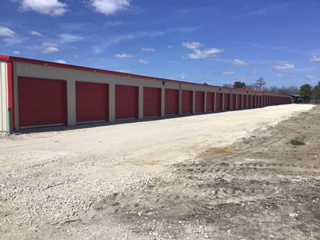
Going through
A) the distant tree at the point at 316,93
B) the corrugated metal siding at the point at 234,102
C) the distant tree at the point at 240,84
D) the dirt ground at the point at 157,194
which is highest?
the distant tree at the point at 240,84

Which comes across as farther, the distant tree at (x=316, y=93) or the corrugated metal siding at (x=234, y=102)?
the distant tree at (x=316, y=93)

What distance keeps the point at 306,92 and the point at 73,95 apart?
4817 inches

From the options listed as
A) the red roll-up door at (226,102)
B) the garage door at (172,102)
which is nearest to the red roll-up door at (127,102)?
the garage door at (172,102)

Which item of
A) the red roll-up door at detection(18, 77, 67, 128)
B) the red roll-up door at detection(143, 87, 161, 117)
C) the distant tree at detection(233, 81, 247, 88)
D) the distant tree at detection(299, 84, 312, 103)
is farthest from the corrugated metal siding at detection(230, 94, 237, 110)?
the distant tree at detection(233, 81, 247, 88)

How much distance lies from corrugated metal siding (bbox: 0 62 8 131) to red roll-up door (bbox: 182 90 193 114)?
70.5 feet

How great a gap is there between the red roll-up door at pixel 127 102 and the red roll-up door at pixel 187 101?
978cm

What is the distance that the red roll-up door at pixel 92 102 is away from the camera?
1873 centimetres

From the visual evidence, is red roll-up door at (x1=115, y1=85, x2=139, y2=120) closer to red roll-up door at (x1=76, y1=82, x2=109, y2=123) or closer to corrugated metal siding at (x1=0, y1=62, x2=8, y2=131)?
red roll-up door at (x1=76, y1=82, x2=109, y2=123)

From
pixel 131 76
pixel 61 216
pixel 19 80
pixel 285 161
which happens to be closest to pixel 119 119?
pixel 131 76

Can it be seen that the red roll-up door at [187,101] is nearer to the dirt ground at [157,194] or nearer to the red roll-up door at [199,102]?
the red roll-up door at [199,102]

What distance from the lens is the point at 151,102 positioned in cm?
2717

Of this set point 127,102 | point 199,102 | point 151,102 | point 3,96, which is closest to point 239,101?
point 199,102

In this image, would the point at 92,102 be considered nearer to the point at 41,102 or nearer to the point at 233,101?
the point at 41,102

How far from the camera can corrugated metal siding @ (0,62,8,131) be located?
1412 centimetres
